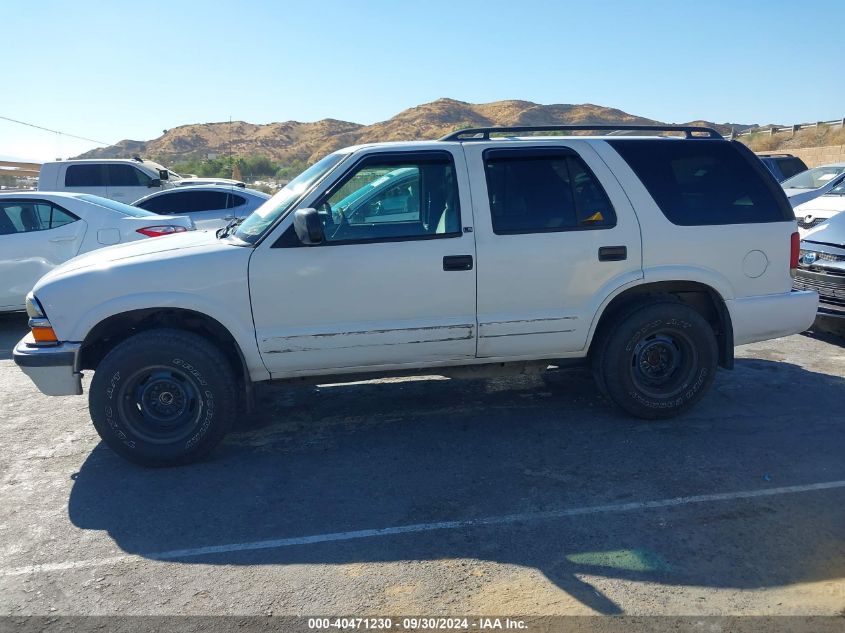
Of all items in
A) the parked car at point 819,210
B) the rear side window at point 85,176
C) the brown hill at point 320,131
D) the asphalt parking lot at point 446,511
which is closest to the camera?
the asphalt parking lot at point 446,511

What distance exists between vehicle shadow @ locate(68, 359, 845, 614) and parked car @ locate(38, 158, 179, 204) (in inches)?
457

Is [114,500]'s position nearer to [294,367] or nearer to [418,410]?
[294,367]

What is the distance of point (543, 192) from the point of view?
15.5 ft

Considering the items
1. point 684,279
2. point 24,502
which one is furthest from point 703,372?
point 24,502

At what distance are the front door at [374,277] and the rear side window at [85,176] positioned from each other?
12.9 metres

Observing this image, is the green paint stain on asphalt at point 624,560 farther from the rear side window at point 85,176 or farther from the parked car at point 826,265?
the rear side window at point 85,176

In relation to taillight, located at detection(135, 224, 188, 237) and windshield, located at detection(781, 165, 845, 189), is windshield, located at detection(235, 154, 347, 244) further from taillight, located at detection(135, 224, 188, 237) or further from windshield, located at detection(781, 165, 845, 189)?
windshield, located at detection(781, 165, 845, 189)

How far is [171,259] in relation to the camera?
4.35m

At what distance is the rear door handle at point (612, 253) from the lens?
469cm

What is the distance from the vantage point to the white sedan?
8039mm

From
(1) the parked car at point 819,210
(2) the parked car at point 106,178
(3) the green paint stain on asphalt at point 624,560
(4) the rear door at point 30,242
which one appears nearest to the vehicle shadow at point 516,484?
(3) the green paint stain on asphalt at point 624,560

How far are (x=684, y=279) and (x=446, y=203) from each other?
1.72m

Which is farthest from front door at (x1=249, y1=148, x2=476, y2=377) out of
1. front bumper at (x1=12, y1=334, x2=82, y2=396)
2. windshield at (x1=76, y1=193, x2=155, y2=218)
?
windshield at (x1=76, y1=193, x2=155, y2=218)

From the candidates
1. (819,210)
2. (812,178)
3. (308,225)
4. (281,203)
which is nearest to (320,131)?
(812,178)
